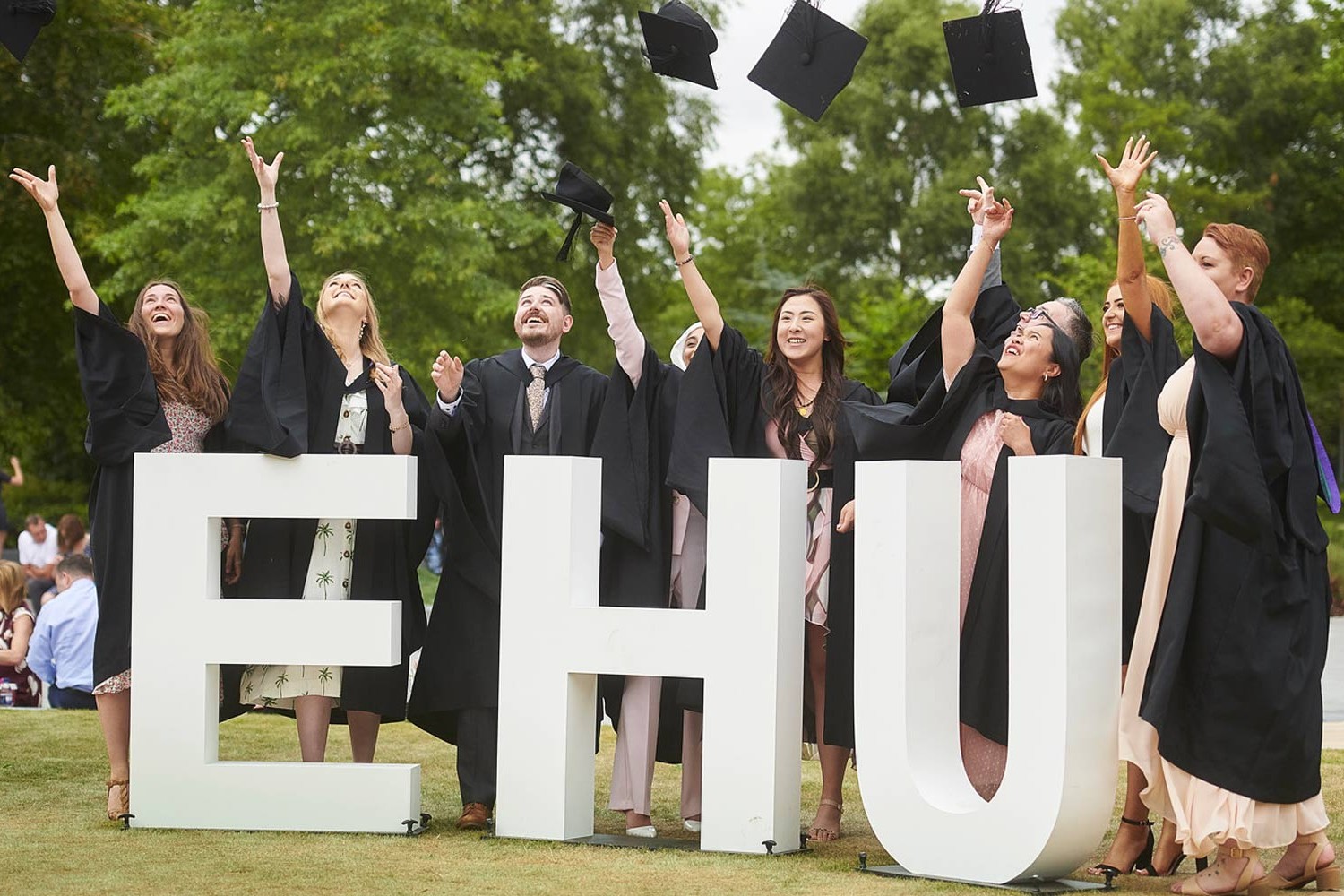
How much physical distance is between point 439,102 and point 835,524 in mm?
18235

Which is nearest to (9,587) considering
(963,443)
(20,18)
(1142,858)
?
(20,18)

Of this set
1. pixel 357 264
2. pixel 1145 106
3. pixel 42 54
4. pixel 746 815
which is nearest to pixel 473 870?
pixel 746 815

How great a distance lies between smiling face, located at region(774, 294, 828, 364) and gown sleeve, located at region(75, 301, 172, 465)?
2440mm

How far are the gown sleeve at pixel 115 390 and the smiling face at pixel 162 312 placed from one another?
0.52ft

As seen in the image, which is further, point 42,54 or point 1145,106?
point 1145,106

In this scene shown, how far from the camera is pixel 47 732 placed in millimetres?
8516

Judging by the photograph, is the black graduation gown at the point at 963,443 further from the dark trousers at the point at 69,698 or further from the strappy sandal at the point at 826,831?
the dark trousers at the point at 69,698

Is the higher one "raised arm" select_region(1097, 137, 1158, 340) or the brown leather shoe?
"raised arm" select_region(1097, 137, 1158, 340)

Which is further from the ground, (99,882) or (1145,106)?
(1145,106)

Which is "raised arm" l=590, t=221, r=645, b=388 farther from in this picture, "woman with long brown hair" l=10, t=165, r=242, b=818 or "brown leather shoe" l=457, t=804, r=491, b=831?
"brown leather shoe" l=457, t=804, r=491, b=831

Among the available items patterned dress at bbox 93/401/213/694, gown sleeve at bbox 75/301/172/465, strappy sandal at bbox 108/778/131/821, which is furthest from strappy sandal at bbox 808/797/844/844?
gown sleeve at bbox 75/301/172/465

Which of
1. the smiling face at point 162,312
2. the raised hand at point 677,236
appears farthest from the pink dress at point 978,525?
the smiling face at point 162,312

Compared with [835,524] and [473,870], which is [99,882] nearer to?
[473,870]

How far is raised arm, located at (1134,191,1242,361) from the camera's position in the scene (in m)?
4.73
